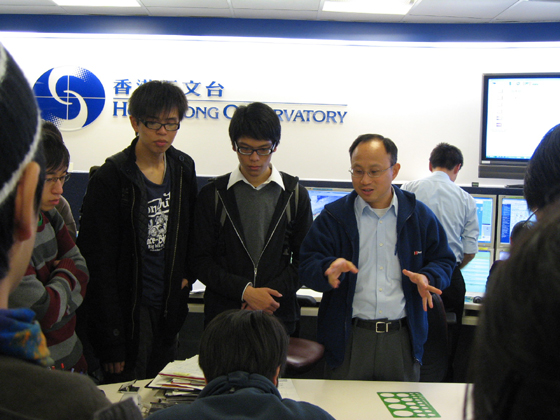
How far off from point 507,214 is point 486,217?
0.16m

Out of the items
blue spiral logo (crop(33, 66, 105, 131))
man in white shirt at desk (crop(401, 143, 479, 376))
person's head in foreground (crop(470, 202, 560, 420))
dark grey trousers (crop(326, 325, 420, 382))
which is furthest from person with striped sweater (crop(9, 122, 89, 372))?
blue spiral logo (crop(33, 66, 105, 131))

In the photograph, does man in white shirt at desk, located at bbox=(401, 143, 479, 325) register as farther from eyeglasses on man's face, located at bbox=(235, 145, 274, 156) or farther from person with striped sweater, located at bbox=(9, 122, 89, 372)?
person with striped sweater, located at bbox=(9, 122, 89, 372)

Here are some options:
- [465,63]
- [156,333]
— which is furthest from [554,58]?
[156,333]

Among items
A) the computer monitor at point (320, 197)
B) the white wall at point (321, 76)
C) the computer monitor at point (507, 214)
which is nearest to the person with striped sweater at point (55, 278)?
the computer monitor at point (320, 197)

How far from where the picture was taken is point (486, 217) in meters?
3.75

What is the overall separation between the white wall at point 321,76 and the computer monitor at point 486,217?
4.94 feet

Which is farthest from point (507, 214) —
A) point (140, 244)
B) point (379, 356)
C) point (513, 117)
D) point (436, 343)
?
point (140, 244)

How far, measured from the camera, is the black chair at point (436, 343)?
2334mm

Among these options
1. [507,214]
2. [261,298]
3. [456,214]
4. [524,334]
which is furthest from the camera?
[507,214]

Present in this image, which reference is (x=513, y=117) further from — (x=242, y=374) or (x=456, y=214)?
(x=242, y=374)

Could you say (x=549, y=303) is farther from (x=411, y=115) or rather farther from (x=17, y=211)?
(x=411, y=115)

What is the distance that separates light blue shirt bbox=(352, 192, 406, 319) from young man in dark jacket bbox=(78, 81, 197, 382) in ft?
2.74

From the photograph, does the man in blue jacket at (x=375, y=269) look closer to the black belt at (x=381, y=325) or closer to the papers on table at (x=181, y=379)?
the black belt at (x=381, y=325)

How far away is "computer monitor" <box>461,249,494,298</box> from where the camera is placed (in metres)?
3.75
